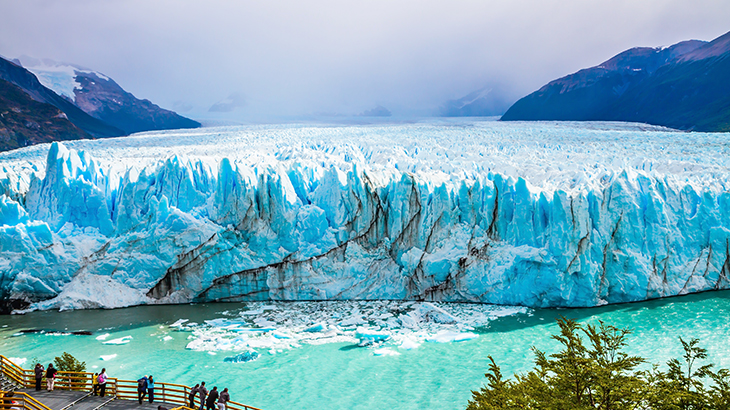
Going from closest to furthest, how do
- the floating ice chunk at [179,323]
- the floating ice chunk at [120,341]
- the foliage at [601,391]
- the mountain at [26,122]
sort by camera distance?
the foliage at [601,391]
the floating ice chunk at [120,341]
the floating ice chunk at [179,323]
the mountain at [26,122]

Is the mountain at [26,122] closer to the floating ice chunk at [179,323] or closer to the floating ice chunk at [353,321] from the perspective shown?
the floating ice chunk at [179,323]

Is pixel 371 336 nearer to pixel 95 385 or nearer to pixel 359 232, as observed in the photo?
pixel 359 232

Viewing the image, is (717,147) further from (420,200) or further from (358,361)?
(358,361)

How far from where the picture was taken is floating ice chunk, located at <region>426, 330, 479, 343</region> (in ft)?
42.0

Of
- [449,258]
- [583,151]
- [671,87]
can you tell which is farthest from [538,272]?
[671,87]

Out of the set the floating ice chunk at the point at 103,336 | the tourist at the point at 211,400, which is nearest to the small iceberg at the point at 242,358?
the tourist at the point at 211,400

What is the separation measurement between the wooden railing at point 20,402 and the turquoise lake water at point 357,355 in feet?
9.08

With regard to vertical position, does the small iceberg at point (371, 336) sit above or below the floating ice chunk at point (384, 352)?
above

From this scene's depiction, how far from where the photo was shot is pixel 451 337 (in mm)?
12883

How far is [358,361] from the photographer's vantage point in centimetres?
1184

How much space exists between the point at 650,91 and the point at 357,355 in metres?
44.4

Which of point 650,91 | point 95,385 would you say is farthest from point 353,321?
point 650,91

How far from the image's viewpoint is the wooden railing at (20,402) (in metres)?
7.73

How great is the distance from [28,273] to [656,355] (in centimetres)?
1800
